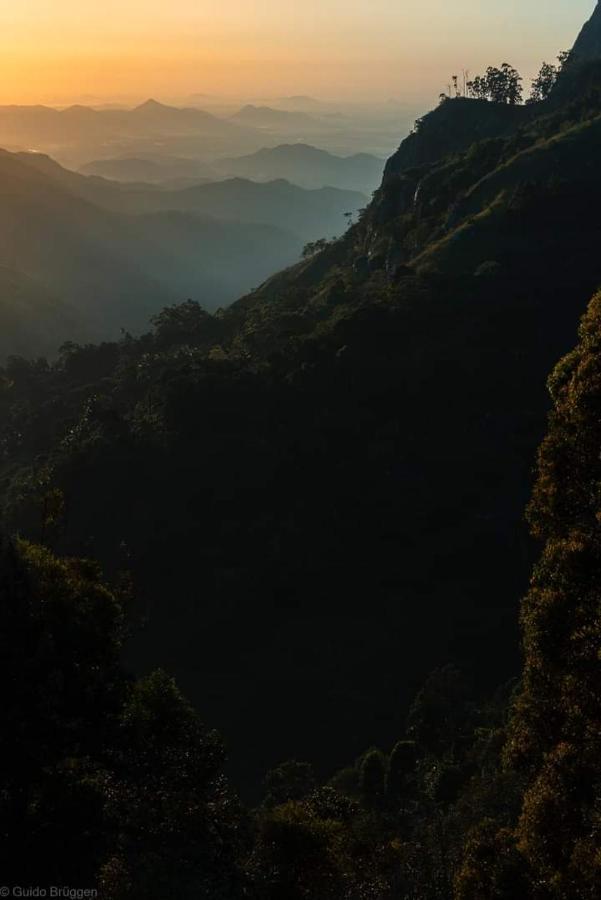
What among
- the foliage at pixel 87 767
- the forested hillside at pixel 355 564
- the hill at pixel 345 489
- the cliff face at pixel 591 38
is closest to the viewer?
the forested hillside at pixel 355 564

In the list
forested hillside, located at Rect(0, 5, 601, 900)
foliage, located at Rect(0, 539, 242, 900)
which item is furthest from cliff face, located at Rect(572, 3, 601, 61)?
foliage, located at Rect(0, 539, 242, 900)

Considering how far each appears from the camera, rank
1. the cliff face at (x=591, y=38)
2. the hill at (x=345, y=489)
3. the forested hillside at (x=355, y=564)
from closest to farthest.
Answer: the forested hillside at (x=355, y=564) < the hill at (x=345, y=489) < the cliff face at (x=591, y=38)

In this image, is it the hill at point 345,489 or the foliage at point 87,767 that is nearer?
the foliage at point 87,767

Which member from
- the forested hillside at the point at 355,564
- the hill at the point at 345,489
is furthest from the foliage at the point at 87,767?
the hill at the point at 345,489

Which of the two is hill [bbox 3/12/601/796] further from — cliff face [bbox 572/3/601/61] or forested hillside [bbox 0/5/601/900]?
cliff face [bbox 572/3/601/61]

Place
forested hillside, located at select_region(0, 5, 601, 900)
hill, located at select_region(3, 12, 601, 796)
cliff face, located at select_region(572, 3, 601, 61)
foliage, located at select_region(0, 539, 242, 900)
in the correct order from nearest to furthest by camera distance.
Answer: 1. forested hillside, located at select_region(0, 5, 601, 900)
2. foliage, located at select_region(0, 539, 242, 900)
3. hill, located at select_region(3, 12, 601, 796)
4. cliff face, located at select_region(572, 3, 601, 61)

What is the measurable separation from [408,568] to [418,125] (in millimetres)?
124227

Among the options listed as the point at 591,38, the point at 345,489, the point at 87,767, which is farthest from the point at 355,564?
the point at 591,38

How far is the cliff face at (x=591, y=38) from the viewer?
190 meters

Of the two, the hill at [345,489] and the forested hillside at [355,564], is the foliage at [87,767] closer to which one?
the forested hillside at [355,564]

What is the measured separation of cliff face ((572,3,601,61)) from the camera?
19012 cm

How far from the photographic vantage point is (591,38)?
193 m

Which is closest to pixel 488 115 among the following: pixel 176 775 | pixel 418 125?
pixel 418 125

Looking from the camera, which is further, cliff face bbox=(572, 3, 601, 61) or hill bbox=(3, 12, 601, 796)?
cliff face bbox=(572, 3, 601, 61)
